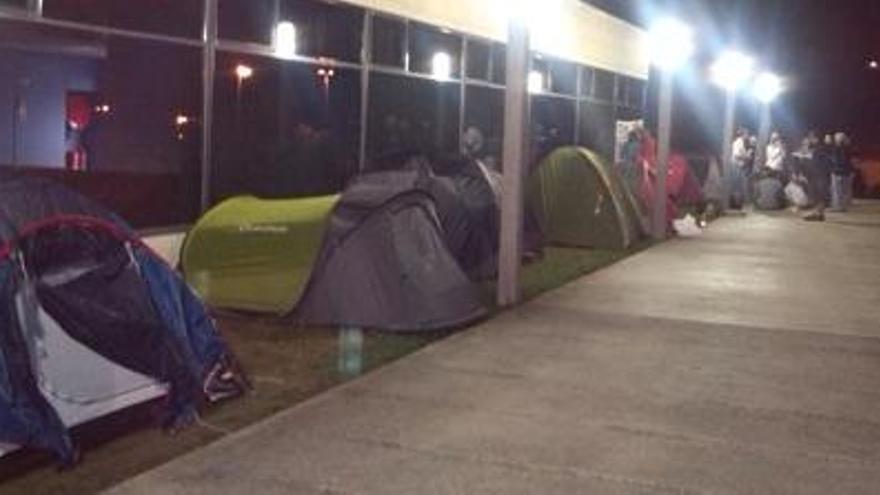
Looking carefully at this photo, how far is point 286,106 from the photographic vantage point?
16.4 m

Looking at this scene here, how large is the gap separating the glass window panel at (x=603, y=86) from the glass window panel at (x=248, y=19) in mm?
13584

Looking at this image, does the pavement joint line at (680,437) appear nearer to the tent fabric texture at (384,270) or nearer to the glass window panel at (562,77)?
the tent fabric texture at (384,270)

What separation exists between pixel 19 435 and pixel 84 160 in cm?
796

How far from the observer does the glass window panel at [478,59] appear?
1836cm

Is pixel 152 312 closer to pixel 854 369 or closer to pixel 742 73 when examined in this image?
pixel 854 369

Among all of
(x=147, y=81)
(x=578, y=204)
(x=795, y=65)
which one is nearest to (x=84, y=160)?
(x=147, y=81)

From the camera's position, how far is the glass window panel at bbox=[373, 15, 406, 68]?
14.9 meters

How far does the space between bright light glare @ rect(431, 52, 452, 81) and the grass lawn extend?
25.7 ft

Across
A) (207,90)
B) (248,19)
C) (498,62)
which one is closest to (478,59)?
(498,62)

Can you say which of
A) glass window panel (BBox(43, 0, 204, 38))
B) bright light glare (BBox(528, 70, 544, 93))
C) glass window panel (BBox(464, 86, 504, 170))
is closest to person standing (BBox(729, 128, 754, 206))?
bright light glare (BBox(528, 70, 544, 93))

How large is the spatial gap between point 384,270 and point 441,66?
8466mm

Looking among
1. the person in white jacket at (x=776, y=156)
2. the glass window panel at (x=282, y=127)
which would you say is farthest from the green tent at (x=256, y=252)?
the person in white jacket at (x=776, y=156)

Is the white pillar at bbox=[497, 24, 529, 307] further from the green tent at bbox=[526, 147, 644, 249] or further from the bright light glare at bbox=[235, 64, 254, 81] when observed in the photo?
the green tent at bbox=[526, 147, 644, 249]

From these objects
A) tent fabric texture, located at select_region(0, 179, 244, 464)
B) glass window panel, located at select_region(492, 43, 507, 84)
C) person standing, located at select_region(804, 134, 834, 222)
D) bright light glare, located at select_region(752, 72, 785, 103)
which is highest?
bright light glare, located at select_region(752, 72, 785, 103)
